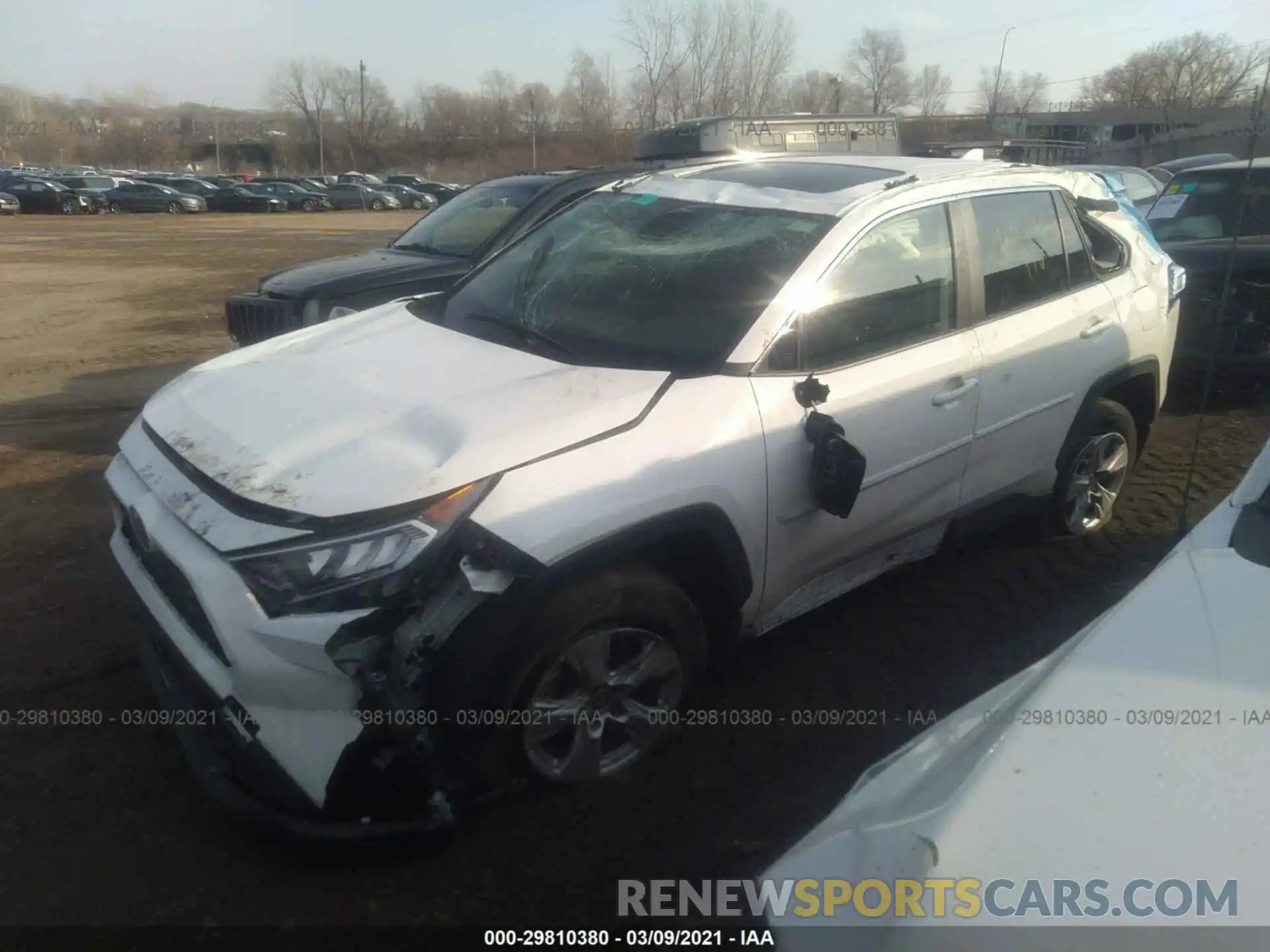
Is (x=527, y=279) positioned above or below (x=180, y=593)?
above

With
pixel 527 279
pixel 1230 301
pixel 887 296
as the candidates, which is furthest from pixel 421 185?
pixel 887 296

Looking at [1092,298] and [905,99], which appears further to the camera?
[905,99]

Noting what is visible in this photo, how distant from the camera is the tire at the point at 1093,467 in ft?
14.5

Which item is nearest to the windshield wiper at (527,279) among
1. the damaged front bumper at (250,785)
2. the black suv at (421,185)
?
the damaged front bumper at (250,785)

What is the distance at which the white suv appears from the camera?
2488 millimetres

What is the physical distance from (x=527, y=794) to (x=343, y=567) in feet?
3.07

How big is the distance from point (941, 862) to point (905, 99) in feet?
196

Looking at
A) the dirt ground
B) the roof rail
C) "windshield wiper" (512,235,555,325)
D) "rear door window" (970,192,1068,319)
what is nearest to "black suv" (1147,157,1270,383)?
the dirt ground

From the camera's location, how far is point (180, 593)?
2.72 meters

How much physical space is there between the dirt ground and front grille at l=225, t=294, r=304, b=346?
146 cm

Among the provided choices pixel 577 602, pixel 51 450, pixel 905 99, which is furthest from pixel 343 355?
pixel 905 99

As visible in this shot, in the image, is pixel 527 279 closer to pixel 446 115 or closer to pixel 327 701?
pixel 327 701

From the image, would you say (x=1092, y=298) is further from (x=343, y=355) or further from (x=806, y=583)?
(x=343, y=355)

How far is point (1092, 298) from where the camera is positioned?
172 inches
